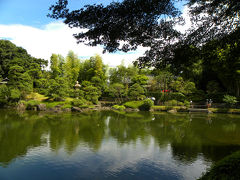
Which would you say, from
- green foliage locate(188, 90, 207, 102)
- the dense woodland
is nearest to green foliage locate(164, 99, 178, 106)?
the dense woodland

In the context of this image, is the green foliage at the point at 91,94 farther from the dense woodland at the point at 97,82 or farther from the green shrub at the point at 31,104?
the green shrub at the point at 31,104

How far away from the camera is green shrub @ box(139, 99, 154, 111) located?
939 inches

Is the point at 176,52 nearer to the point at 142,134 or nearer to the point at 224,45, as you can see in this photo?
the point at 224,45

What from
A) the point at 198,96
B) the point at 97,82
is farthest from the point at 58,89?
the point at 198,96

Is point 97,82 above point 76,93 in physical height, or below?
above

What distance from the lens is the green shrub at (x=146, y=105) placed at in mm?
23859

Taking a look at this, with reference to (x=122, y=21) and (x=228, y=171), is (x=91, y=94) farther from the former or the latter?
(x=228, y=171)

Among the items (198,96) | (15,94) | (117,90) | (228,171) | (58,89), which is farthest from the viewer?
(117,90)

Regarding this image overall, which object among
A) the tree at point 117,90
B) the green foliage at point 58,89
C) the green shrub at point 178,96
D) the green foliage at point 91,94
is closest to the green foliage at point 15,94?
the green foliage at point 58,89

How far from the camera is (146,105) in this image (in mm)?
24281

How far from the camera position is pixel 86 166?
624 centimetres

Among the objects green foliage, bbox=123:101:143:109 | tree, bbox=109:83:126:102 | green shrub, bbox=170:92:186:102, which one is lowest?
green foliage, bbox=123:101:143:109

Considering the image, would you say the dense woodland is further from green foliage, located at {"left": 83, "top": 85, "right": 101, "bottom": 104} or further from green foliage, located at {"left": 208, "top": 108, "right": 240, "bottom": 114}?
green foliage, located at {"left": 208, "top": 108, "right": 240, "bottom": 114}

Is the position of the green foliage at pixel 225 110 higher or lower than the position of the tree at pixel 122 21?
lower
